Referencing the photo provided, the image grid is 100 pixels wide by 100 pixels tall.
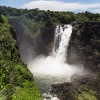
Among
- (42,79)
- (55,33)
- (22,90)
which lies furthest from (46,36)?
(22,90)

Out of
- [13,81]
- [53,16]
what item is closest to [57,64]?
[53,16]

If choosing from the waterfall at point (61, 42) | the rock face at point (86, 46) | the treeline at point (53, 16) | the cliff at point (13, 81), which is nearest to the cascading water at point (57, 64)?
the waterfall at point (61, 42)

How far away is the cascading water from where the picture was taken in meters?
63.0

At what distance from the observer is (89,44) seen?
7081 centimetres

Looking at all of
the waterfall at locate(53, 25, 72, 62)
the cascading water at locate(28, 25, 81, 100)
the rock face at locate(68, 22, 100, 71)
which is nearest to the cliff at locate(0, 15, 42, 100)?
the cascading water at locate(28, 25, 81, 100)

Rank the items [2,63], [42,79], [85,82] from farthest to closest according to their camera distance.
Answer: [42,79] < [85,82] < [2,63]

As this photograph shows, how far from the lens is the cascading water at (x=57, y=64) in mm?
62969

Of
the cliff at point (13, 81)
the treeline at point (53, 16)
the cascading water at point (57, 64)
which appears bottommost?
the cascading water at point (57, 64)

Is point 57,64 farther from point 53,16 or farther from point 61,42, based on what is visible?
point 53,16

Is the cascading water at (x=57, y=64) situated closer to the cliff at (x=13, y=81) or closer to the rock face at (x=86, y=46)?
the rock face at (x=86, y=46)

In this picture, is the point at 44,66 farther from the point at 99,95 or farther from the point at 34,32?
the point at 99,95

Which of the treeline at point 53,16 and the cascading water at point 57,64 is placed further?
the treeline at point 53,16

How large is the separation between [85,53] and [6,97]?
163 feet

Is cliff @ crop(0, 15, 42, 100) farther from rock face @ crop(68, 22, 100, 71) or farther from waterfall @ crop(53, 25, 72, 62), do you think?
waterfall @ crop(53, 25, 72, 62)
